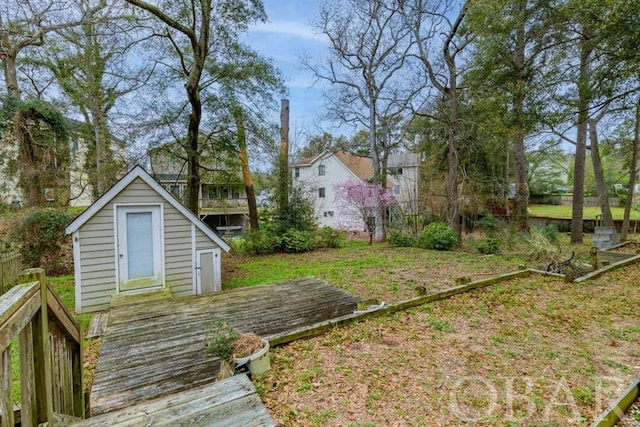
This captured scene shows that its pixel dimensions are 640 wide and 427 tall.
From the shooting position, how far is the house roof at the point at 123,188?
574 cm

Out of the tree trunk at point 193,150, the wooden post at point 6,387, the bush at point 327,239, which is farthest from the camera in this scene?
the bush at point 327,239

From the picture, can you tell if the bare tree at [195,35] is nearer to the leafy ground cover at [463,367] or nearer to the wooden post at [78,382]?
the wooden post at [78,382]

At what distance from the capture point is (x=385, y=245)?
13977 millimetres

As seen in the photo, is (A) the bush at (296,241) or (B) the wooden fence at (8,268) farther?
(A) the bush at (296,241)

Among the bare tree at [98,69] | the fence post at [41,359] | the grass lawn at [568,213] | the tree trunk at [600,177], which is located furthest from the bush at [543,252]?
the grass lawn at [568,213]

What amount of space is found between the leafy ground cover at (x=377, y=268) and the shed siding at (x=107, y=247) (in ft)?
6.46

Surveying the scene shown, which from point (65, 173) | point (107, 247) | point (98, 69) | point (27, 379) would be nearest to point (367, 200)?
point (107, 247)

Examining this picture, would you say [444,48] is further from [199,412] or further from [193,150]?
[199,412]

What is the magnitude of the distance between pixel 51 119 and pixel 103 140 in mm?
1807

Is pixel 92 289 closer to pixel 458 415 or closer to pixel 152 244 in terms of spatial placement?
pixel 152 244

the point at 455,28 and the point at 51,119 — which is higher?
the point at 455,28

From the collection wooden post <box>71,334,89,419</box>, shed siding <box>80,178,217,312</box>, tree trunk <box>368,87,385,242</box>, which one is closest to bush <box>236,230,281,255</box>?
tree trunk <box>368,87,385,242</box>

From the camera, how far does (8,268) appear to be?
276 inches

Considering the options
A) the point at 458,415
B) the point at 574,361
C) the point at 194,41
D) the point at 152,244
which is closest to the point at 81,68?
the point at 194,41
